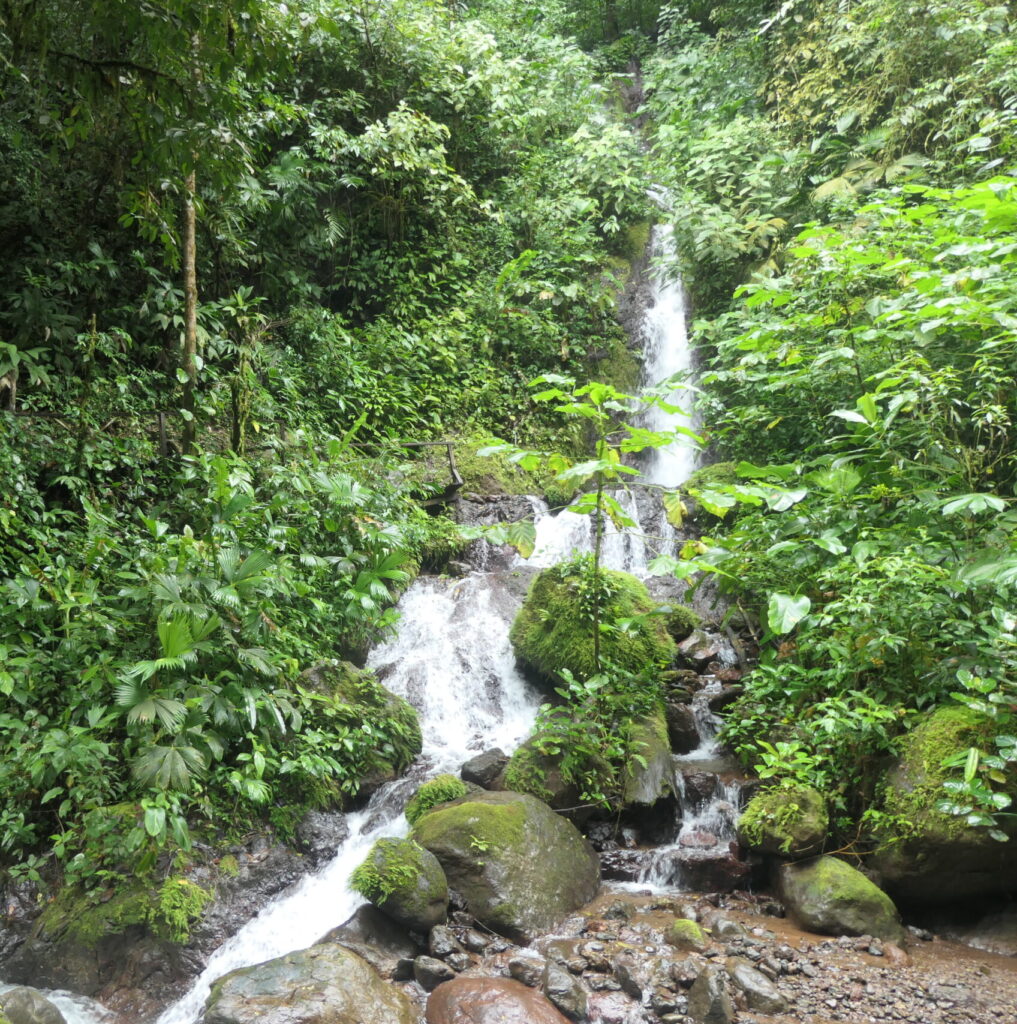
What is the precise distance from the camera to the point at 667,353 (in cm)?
1161

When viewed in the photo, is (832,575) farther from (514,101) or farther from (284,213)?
(514,101)

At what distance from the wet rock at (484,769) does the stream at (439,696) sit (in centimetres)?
26

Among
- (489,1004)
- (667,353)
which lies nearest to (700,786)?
(489,1004)

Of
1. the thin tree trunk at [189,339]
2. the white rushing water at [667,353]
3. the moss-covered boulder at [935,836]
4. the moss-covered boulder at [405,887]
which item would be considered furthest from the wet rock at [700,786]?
the white rushing water at [667,353]

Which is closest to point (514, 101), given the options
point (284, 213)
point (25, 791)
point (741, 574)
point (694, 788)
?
point (284, 213)

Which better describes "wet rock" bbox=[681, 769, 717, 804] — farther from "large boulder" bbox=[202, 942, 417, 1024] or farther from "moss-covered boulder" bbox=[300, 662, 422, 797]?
"large boulder" bbox=[202, 942, 417, 1024]

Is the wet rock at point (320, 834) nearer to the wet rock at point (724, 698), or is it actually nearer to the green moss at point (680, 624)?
the wet rock at point (724, 698)

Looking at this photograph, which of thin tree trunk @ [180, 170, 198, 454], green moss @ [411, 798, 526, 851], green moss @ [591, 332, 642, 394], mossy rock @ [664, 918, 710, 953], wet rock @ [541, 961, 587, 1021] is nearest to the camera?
wet rock @ [541, 961, 587, 1021]

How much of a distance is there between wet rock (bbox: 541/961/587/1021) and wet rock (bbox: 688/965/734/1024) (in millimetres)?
518

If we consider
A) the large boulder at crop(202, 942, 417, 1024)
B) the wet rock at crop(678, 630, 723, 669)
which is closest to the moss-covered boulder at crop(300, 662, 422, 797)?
the large boulder at crop(202, 942, 417, 1024)

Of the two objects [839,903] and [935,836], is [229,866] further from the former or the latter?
[935,836]

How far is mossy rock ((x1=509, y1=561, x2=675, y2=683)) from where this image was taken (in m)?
5.84

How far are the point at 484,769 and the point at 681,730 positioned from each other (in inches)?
66.5

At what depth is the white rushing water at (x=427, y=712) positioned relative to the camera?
401 cm
